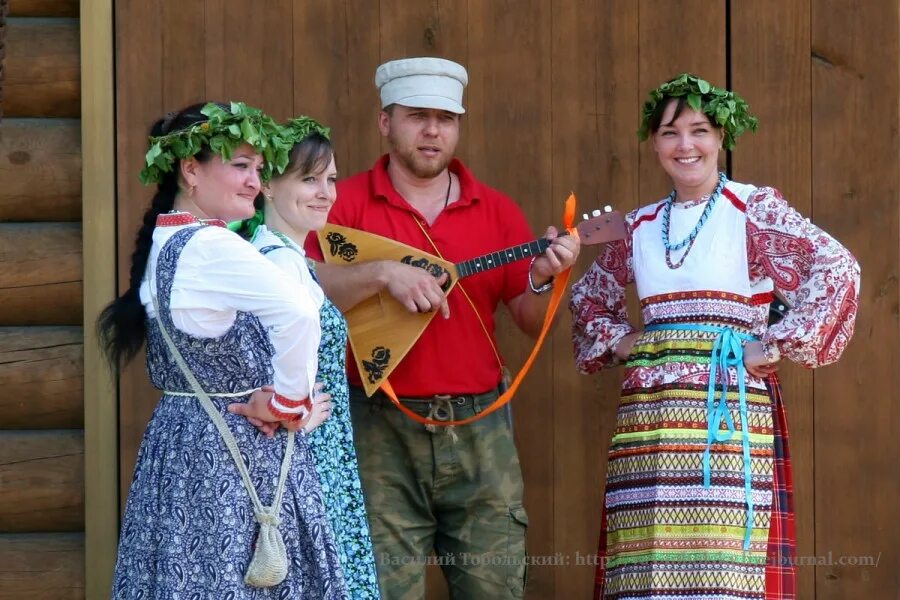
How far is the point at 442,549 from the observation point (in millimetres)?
4133

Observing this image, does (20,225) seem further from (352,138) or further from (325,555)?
(325,555)

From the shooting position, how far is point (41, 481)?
450 cm

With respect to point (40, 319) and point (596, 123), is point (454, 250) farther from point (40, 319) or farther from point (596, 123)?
point (40, 319)

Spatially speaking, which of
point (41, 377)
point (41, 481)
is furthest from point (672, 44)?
point (41, 481)

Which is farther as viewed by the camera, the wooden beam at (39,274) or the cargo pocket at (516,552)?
the wooden beam at (39,274)

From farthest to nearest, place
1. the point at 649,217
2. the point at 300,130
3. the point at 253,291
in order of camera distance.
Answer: the point at 649,217
the point at 300,130
the point at 253,291

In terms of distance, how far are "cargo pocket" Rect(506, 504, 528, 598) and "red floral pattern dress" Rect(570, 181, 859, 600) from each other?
309 millimetres

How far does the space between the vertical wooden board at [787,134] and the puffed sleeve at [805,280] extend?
2.89 ft

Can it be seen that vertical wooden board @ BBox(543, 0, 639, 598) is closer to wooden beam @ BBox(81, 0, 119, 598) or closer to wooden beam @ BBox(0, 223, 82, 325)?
wooden beam @ BBox(81, 0, 119, 598)

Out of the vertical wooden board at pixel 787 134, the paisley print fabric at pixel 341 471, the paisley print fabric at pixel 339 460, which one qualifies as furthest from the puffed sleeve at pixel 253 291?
the vertical wooden board at pixel 787 134

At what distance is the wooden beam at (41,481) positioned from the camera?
4.48m

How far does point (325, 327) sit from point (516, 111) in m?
1.50

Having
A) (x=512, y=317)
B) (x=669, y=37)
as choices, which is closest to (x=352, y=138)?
(x=512, y=317)

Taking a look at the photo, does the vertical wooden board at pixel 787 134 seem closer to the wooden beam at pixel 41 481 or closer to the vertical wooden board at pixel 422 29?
the vertical wooden board at pixel 422 29
